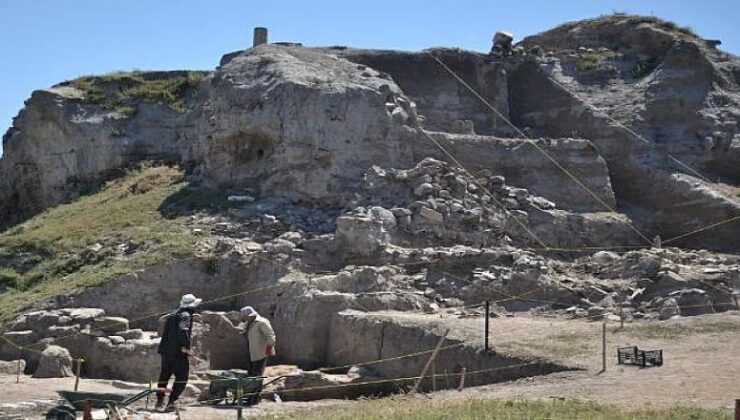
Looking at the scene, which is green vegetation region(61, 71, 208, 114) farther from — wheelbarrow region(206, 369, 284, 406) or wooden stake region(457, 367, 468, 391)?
wooden stake region(457, 367, 468, 391)

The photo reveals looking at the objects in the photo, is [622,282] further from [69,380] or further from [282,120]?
[69,380]

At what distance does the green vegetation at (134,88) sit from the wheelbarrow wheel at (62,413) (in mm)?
22007

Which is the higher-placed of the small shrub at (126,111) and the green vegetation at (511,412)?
the small shrub at (126,111)

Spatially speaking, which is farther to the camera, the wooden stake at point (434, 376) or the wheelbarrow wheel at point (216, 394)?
the wooden stake at point (434, 376)

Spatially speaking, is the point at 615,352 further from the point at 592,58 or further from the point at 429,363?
the point at 592,58

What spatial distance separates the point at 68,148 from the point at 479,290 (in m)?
16.9

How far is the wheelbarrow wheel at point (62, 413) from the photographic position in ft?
37.8

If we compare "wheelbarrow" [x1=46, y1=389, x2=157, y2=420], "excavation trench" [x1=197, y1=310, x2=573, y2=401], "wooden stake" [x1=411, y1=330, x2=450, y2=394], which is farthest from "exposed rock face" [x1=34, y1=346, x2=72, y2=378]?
"wooden stake" [x1=411, y1=330, x2=450, y2=394]

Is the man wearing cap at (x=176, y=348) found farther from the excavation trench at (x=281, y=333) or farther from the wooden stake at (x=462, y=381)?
the wooden stake at (x=462, y=381)

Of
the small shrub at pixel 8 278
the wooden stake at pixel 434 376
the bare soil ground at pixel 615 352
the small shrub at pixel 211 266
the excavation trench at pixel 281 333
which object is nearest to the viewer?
the bare soil ground at pixel 615 352

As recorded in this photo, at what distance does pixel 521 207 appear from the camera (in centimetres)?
2334

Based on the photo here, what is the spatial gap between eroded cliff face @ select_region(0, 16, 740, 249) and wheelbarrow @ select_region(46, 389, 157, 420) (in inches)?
432

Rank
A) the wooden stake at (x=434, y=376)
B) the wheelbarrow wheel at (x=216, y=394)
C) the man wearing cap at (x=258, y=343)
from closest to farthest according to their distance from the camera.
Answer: the wheelbarrow wheel at (x=216, y=394) → the man wearing cap at (x=258, y=343) → the wooden stake at (x=434, y=376)

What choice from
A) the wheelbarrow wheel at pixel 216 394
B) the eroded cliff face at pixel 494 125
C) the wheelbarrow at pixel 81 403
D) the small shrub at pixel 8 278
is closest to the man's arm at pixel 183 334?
the wheelbarrow wheel at pixel 216 394
